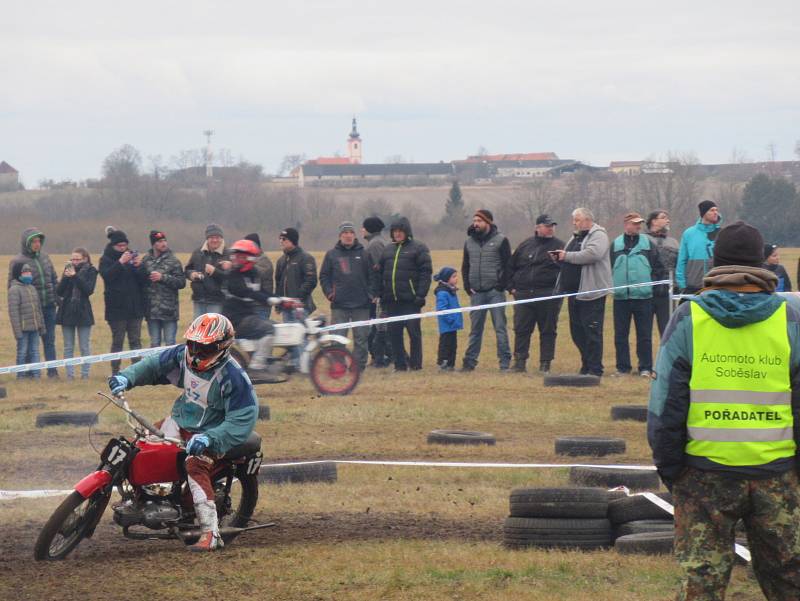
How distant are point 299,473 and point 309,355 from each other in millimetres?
4791

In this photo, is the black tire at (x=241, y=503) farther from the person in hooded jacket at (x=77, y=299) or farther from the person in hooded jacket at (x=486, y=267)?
the person in hooded jacket at (x=77, y=299)

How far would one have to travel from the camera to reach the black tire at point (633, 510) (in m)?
7.77

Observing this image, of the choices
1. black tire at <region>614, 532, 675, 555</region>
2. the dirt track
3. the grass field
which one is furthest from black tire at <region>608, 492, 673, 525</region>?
the dirt track

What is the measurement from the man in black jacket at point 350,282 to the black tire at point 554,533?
32.4ft

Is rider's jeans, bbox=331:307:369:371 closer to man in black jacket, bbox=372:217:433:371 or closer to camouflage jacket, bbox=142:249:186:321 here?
man in black jacket, bbox=372:217:433:371

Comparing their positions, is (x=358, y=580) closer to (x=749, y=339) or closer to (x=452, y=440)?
(x=749, y=339)

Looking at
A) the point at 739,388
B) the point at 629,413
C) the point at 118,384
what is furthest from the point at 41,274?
the point at 739,388

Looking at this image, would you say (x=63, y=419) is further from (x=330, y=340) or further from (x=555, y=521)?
(x=555, y=521)

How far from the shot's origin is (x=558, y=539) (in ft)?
24.8

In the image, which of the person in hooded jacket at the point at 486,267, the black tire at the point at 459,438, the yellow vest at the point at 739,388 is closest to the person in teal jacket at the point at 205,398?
the yellow vest at the point at 739,388

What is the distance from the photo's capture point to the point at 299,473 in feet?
32.7

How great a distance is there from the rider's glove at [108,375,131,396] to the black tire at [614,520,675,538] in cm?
315

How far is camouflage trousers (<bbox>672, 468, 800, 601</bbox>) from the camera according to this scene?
4.98 meters

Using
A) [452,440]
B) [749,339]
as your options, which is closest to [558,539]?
[749,339]
